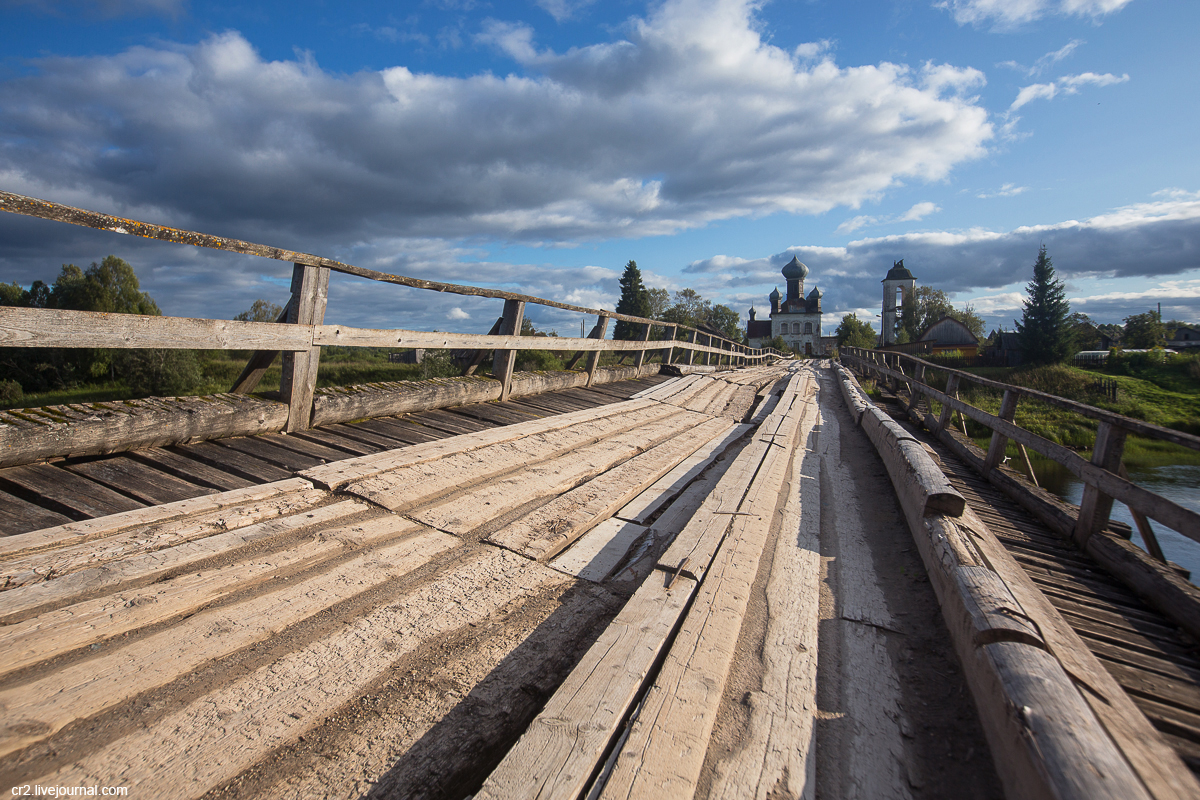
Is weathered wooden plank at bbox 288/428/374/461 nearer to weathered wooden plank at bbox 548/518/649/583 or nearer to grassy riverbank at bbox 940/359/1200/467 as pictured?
weathered wooden plank at bbox 548/518/649/583

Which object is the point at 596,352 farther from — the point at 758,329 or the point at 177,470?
the point at 758,329

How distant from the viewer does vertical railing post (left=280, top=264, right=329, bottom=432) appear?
378 centimetres

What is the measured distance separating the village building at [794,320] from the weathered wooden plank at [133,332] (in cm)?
10630

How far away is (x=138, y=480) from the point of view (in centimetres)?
268

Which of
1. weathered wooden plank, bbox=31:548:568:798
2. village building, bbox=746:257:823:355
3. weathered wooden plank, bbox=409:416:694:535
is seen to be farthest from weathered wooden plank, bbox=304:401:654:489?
village building, bbox=746:257:823:355

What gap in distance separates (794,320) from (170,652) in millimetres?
117190

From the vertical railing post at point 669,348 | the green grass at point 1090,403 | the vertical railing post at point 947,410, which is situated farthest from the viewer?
the green grass at point 1090,403

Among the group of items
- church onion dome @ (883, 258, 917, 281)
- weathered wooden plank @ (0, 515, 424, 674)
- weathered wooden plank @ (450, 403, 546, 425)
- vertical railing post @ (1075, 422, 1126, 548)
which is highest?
church onion dome @ (883, 258, 917, 281)

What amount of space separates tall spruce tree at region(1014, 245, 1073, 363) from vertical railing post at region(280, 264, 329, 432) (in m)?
65.1

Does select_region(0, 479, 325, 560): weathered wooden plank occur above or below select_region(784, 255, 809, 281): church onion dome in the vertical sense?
below

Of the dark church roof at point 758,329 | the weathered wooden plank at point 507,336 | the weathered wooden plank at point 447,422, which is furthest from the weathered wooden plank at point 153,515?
the dark church roof at point 758,329

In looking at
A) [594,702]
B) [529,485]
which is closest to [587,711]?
[594,702]

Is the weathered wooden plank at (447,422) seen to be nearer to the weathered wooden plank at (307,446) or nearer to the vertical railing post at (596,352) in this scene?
the weathered wooden plank at (307,446)

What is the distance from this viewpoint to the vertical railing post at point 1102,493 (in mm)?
3234
